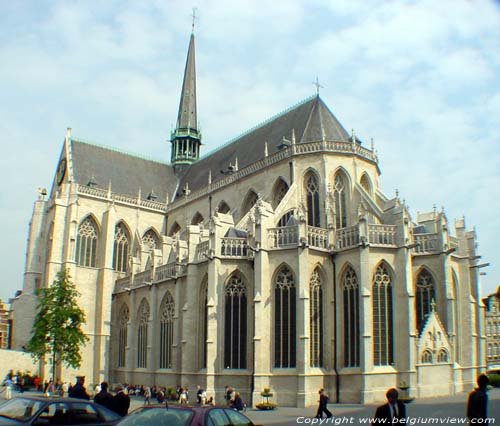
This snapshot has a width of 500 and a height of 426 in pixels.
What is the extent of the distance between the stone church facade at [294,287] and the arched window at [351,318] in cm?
6

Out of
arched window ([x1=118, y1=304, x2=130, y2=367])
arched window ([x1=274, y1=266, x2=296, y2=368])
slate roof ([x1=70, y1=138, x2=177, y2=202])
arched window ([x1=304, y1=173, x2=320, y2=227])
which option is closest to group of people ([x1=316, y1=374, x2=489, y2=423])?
arched window ([x1=274, y1=266, x2=296, y2=368])

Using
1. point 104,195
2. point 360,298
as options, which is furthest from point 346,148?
point 104,195

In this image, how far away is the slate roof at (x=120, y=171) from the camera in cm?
4675

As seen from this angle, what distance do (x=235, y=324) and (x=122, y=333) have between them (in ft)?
52.0

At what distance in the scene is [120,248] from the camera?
45.5 meters

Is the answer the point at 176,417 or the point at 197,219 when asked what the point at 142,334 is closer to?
the point at 197,219

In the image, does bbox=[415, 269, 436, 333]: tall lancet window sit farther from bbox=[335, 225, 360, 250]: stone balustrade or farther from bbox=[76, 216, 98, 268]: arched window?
bbox=[76, 216, 98, 268]: arched window

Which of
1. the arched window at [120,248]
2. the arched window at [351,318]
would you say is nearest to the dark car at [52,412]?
the arched window at [351,318]

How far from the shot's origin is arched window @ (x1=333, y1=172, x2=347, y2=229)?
3206cm

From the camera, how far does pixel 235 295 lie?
28750 mm

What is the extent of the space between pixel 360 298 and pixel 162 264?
51.2 feet

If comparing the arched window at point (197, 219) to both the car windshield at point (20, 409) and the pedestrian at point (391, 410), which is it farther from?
the pedestrian at point (391, 410)

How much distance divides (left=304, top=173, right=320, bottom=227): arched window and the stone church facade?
0.06 metres

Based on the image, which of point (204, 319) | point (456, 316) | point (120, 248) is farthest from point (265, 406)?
point (120, 248)
